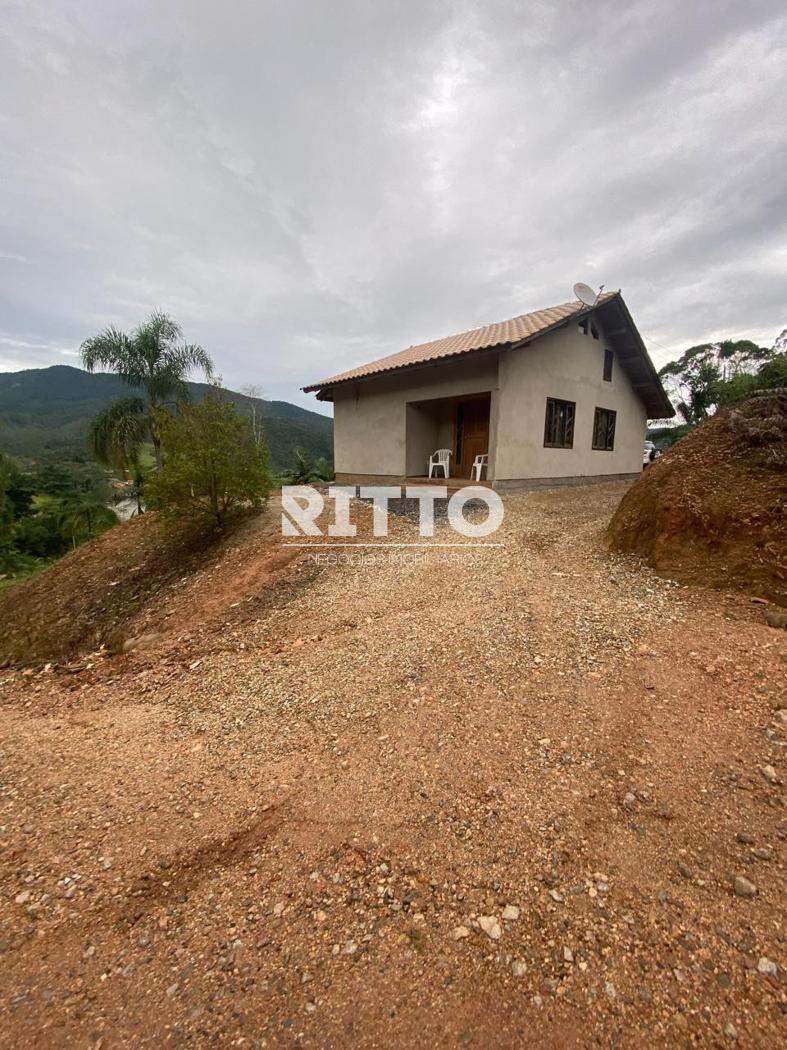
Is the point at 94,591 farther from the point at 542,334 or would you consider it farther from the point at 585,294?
the point at 585,294

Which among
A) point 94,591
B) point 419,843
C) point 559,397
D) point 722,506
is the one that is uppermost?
point 559,397

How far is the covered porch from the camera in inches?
467

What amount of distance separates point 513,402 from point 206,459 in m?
6.91

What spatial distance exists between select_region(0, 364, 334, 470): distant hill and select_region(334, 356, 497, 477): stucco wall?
880cm

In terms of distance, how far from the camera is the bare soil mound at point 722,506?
3914 millimetres

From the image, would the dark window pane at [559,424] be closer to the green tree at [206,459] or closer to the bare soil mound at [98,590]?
the green tree at [206,459]

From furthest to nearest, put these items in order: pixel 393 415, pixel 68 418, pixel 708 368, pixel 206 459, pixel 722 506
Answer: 1. pixel 68 418
2. pixel 708 368
3. pixel 393 415
4. pixel 206 459
5. pixel 722 506

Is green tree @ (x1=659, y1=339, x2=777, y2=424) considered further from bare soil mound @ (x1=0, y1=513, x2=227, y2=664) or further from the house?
bare soil mound @ (x1=0, y1=513, x2=227, y2=664)

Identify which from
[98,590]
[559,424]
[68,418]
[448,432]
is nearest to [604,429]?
[559,424]

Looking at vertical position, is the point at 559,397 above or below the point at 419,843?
above

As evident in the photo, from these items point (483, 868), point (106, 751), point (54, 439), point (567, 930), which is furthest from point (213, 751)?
point (54, 439)

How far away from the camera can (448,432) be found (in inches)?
502

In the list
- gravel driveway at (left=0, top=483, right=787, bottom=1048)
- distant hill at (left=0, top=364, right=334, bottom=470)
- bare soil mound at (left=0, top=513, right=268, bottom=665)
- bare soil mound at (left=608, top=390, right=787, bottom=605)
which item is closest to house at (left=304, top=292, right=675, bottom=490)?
bare soil mound at (left=608, top=390, right=787, bottom=605)

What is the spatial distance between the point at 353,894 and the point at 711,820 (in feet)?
5.32
